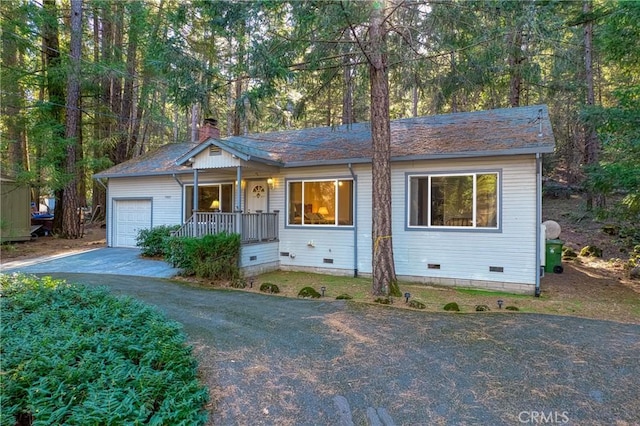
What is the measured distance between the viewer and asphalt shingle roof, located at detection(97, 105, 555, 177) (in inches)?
319

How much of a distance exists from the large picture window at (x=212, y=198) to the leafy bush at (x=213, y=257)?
9.84ft

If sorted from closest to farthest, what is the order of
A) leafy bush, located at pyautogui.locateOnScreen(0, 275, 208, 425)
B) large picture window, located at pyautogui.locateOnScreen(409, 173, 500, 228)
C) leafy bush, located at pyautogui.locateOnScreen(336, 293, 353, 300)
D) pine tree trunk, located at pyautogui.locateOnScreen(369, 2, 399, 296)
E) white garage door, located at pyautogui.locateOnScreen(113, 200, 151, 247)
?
leafy bush, located at pyautogui.locateOnScreen(0, 275, 208, 425) → leafy bush, located at pyautogui.locateOnScreen(336, 293, 353, 300) → pine tree trunk, located at pyautogui.locateOnScreen(369, 2, 399, 296) → large picture window, located at pyautogui.locateOnScreen(409, 173, 500, 228) → white garage door, located at pyautogui.locateOnScreen(113, 200, 151, 247)

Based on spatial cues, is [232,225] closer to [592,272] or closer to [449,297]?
[449,297]

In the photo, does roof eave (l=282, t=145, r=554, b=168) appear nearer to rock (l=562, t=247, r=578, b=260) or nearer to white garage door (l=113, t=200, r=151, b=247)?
white garage door (l=113, t=200, r=151, b=247)

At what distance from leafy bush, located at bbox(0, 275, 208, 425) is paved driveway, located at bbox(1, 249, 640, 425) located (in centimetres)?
40

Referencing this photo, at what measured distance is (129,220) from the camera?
43.7 ft

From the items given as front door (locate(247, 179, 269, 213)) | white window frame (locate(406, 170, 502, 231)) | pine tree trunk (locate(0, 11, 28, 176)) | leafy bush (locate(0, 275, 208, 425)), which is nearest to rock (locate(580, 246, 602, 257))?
white window frame (locate(406, 170, 502, 231))

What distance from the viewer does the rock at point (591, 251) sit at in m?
12.1

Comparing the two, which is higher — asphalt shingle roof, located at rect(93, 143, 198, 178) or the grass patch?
asphalt shingle roof, located at rect(93, 143, 198, 178)

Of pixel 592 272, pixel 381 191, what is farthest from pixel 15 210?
pixel 592 272

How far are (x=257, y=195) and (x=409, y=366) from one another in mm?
8121

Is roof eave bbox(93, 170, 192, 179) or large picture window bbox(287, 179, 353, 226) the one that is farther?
roof eave bbox(93, 170, 192, 179)

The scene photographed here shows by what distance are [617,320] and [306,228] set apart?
22.7 feet

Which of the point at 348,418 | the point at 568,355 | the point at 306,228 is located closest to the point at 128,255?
the point at 306,228
